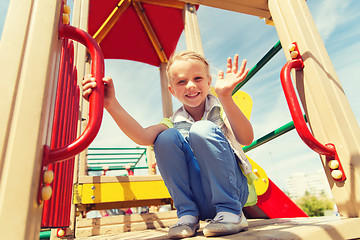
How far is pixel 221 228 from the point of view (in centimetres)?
71

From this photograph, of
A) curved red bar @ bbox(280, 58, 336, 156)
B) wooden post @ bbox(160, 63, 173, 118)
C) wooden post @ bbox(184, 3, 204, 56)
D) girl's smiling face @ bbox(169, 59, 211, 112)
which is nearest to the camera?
curved red bar @ bbox(280, 58, 336, 156)

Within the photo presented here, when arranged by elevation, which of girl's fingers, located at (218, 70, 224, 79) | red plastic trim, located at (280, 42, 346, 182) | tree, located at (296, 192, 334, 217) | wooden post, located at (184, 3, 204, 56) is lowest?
tree, located at (296, 192, 334, 217)

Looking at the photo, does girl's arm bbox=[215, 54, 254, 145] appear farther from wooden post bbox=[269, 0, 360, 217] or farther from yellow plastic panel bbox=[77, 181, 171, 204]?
yellow plastic panel bbox=[77, 181, 171, 204]

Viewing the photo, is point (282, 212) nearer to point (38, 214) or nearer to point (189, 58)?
point (189, 58)

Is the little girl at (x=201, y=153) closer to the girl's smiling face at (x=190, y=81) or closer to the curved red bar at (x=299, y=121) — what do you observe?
the girl's smiling face at (x=190, y=81)

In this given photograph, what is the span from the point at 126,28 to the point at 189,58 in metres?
2.31

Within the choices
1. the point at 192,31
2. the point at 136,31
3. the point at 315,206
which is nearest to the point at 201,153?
the point at 192,31

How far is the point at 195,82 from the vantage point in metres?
1.10

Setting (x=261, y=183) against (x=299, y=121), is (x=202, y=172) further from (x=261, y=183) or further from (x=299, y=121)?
(x=261, y=183)

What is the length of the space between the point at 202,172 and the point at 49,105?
0.61m

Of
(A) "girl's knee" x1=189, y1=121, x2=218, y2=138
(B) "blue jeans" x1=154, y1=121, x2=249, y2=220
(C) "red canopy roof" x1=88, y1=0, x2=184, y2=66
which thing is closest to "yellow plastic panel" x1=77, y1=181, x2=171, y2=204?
(B) "blue jeans" x1=154, y1=121, x2=249, y2=220

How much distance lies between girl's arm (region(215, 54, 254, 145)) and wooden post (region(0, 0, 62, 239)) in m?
0.57

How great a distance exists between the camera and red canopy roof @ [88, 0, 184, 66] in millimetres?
2826

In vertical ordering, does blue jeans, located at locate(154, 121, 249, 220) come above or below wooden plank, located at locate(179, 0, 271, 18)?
below
